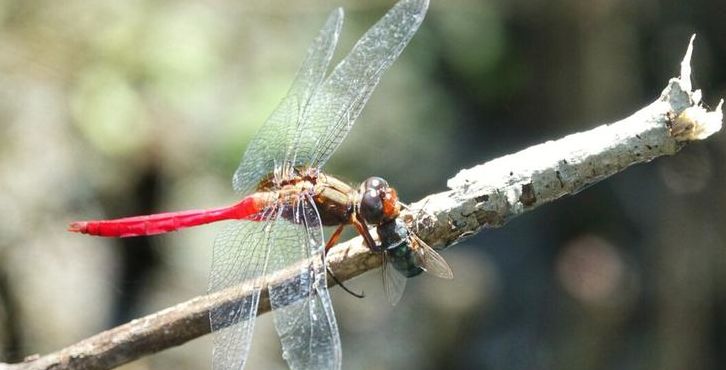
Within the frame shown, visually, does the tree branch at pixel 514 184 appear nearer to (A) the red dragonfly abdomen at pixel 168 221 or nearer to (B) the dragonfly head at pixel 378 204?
(B) the dragonfly head at pixel 378 204

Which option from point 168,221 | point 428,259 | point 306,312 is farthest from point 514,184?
point 168,221

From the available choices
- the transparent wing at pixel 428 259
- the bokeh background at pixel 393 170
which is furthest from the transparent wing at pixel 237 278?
the bokeh background at pixel 393 170

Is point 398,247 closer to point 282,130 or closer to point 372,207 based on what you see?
point 372,207

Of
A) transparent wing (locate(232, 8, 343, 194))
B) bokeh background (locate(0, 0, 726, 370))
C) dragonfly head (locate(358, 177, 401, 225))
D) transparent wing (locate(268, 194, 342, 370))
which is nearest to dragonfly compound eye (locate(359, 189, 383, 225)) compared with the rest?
dragonfly head (locate(358, 177, 401, 225))

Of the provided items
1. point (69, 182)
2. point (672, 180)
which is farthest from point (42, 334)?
point (672, 180)

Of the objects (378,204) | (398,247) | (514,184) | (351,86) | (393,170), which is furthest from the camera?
(393,170)

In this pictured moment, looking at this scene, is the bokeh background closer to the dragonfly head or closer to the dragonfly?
the dragonfly

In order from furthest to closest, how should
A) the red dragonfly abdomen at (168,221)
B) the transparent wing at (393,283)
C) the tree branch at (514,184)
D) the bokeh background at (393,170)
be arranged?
the bokeh background at (393,170) < the red dragonfly abdomen at (168,221) < the transparent wing at (393,283) < the tree branch at (514,184)
